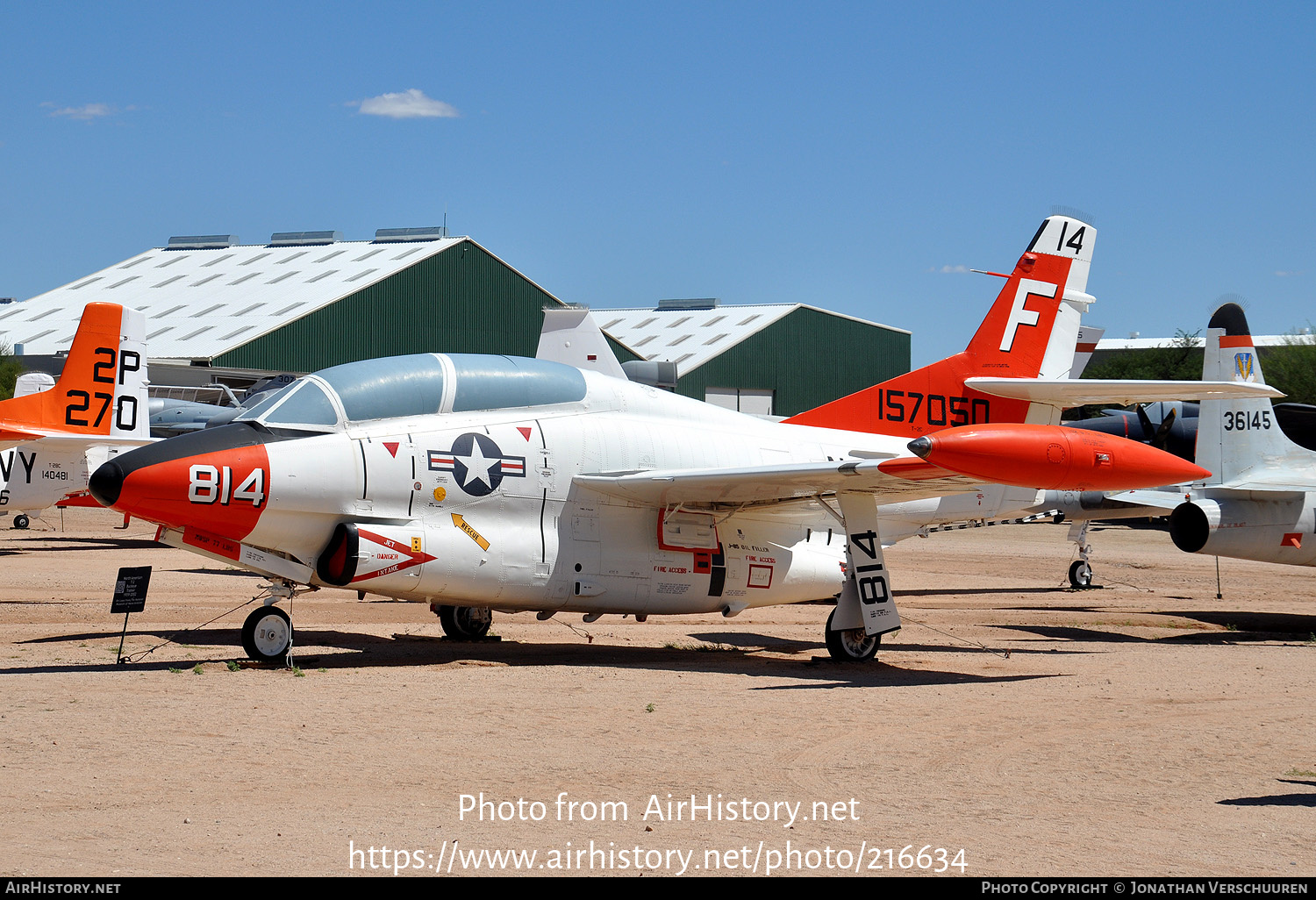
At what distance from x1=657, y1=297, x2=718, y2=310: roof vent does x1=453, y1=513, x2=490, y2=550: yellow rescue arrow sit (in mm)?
52958

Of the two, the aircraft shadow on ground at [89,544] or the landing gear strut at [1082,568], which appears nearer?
the landing gear strut at [1082,568]

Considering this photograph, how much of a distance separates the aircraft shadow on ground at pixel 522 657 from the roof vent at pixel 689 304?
5029cm

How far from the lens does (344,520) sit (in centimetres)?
1136

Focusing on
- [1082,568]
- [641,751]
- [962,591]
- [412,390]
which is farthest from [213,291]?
[641,751]

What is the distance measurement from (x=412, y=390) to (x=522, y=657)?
Result: 10.9 ft

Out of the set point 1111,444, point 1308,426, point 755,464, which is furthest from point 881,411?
point 1308,426

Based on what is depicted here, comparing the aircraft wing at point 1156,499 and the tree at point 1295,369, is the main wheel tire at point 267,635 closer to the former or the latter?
the aircraft wing at point 1156,499

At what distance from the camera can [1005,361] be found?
15523 mm

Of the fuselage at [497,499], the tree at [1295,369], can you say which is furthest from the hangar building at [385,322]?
the fuselage at [497,499]

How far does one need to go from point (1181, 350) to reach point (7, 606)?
73.2 metres

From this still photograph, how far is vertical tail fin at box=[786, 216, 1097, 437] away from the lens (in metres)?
15.3

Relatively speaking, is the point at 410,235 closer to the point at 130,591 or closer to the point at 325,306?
the point at 325,306

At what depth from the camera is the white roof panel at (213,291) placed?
44.3m

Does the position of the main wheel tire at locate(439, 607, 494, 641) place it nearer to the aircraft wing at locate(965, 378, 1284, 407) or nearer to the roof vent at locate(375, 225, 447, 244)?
the aircraft wing at locate(965, 378, 1284, 407)
